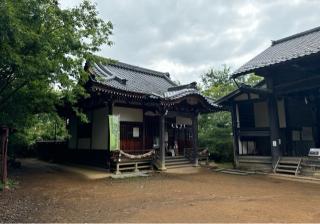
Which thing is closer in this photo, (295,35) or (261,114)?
(261,114)

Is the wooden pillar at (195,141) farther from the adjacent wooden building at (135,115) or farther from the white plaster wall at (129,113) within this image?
the white plaster wall at (129,113)

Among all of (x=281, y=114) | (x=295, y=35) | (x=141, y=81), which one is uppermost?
(x=295, y=35)

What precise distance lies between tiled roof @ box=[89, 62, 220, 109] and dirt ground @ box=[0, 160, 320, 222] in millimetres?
4840

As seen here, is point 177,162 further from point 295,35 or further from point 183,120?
point 295,35

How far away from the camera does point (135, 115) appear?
15.2 m

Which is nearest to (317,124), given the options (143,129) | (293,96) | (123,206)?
(293,96)

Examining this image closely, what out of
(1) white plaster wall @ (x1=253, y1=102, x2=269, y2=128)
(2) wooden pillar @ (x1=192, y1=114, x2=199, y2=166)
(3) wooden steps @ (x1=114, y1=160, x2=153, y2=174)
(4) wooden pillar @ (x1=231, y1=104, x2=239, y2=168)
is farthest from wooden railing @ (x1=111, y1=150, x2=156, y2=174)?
(1) white plaster wall @ (x1=253, y1=102, x2=269, y2=128)

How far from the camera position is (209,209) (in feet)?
22.1

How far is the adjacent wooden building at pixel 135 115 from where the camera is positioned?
45.8ft

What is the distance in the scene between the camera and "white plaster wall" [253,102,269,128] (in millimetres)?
15524

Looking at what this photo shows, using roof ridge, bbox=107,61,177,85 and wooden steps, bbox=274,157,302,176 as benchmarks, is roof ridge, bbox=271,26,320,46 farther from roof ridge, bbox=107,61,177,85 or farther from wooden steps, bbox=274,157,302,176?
wooden steps, bbox=274,157,302,176

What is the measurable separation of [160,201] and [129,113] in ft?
25.4

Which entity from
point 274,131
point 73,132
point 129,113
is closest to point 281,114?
point 274,131

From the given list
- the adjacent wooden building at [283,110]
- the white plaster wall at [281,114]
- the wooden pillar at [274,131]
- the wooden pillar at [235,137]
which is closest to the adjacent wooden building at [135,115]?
the wooden pillar at [235,137]
